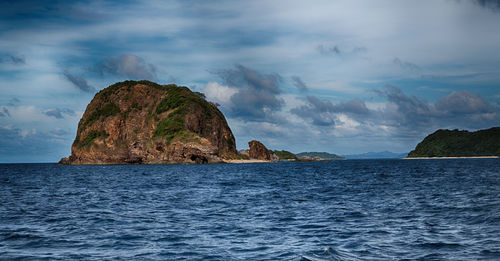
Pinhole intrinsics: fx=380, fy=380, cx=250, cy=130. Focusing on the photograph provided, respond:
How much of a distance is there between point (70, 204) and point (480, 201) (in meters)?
33.8

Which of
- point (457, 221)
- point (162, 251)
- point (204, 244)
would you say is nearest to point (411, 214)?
point (457, 221)

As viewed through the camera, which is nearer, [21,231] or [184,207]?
[21,231]

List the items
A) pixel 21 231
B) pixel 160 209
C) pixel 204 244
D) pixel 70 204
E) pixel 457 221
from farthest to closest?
pixel 70 204 < pixel 160 209 < pixel 457 221 < pixel 21 231 < pixel 204 244

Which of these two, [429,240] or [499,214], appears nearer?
[429,240]

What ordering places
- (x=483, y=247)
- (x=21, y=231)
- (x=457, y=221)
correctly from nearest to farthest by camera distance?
(x=483, y=247) → (x=21, y=231) → (x=457, y=221)

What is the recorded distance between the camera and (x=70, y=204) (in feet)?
108

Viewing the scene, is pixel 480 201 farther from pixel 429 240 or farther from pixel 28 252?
pixel 28 252

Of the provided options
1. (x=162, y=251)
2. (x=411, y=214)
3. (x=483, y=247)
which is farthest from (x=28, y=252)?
(x=411, y=214)

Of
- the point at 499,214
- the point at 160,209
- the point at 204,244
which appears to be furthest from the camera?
the point at 160,209

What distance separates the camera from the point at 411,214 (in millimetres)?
24641

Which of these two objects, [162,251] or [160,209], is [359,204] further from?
[162,251]

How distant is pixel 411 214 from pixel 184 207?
16456 mm

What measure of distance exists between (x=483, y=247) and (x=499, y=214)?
1009cm

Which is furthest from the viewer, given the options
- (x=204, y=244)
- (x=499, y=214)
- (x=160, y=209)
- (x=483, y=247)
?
(x=160, y=209)
